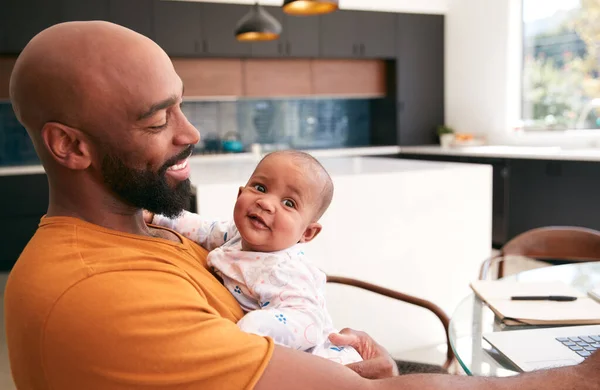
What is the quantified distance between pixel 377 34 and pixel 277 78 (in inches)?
50.6

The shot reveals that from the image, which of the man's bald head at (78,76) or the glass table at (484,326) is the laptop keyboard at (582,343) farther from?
the man's bald head at (78,76)

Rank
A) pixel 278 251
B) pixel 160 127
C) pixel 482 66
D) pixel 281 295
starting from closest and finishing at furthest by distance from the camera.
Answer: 1. pixel 160 127
2. pixel 281 295
3. pixel 278 251
4. pixel 482 66

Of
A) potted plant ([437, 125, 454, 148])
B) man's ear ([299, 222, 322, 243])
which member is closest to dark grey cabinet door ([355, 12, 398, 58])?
potted plant ([437, 125, 454, 148])

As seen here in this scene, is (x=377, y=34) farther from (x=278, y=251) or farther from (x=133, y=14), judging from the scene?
(x=278, y=251)

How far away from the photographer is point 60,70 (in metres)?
0.89

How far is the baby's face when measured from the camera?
120 centimetres

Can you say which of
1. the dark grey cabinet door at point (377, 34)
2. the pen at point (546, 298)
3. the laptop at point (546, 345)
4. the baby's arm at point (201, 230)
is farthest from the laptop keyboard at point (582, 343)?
the dark grey cabinet door at point (377, 34)

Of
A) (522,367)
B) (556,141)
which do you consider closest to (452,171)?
(522,367)

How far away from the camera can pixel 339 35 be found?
627 centimetres

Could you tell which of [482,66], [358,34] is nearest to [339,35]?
[358,34]

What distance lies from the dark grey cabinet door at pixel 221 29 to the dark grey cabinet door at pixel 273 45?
126mm

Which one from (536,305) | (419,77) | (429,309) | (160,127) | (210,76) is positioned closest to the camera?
(160,127)

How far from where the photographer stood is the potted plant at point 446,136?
6.41 meters

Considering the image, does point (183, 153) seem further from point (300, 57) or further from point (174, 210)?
point (300, 57)
